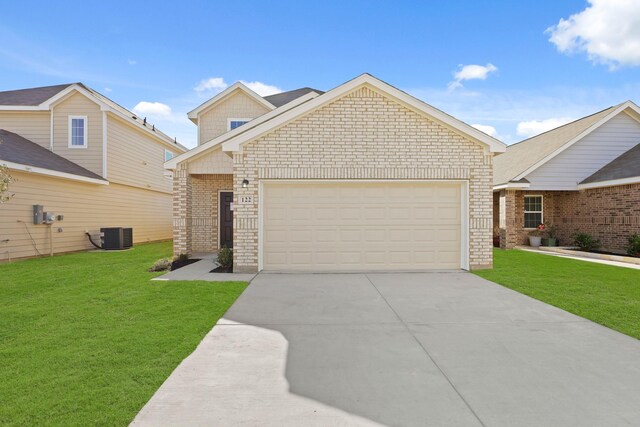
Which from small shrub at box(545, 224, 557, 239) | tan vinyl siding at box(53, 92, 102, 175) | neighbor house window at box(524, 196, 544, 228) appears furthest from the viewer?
neighbor house window at box(524, 196, 544, 228)

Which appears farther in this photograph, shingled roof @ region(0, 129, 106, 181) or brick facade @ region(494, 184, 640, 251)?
brick facade @ region(494, 184, 640, 251)

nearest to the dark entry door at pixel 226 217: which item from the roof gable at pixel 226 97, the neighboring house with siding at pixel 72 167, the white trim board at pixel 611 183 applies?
the roof gable at pixel 226 97

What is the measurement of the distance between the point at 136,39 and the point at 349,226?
1311 cm

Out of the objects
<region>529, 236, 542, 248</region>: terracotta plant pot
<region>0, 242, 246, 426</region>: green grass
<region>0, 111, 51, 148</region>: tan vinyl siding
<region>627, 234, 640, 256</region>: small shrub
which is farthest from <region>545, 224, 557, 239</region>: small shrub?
<region>0, 111, 51, 148</region>: tan vinyl siding

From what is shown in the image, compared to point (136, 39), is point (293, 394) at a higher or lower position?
lower

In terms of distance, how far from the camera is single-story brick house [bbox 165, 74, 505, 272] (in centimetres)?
913

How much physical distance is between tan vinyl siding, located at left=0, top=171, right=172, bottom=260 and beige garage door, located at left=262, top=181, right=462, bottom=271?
970cm

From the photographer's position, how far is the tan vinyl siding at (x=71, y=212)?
1191cm

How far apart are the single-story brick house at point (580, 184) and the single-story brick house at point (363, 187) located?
23.1 ft

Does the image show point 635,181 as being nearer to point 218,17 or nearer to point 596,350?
point 596,350

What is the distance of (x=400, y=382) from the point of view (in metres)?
3.36

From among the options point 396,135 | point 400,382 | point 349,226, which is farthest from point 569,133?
point 400,382

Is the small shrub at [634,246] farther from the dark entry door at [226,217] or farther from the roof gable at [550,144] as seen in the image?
the dark entry door at [226,217]

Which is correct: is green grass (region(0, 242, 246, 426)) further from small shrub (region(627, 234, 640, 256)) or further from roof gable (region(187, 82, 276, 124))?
small shrub (region(627, 234, 640, 256))
